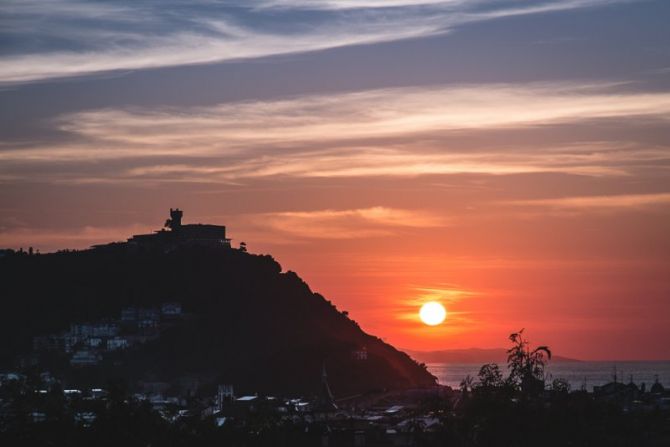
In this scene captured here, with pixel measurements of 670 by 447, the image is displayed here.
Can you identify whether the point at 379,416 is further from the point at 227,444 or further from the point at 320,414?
the point at 227,444

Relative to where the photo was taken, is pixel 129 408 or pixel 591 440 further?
pixel 129 408

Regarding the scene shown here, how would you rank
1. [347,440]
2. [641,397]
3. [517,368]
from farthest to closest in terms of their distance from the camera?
[641,397] < [347,440] < [517,368]

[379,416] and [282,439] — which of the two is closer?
[282,439]

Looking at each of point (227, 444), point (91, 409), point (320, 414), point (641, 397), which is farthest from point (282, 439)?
point (320, 414)

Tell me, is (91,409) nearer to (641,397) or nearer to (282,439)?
(282,439)

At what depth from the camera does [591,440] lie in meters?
84.3

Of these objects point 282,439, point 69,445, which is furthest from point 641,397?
point 69,445

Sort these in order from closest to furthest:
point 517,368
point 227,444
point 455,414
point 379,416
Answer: point 517,368
point 455,414
point 227,444
point 379,416

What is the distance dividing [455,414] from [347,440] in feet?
95.3

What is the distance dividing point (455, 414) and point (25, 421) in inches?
861

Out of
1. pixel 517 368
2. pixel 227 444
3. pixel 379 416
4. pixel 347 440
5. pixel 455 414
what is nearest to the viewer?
pixel 517 368

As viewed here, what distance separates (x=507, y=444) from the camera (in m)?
80.1

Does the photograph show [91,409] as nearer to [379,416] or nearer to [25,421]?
[25,421]

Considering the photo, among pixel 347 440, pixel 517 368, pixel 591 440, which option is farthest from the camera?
pixel 347 440
